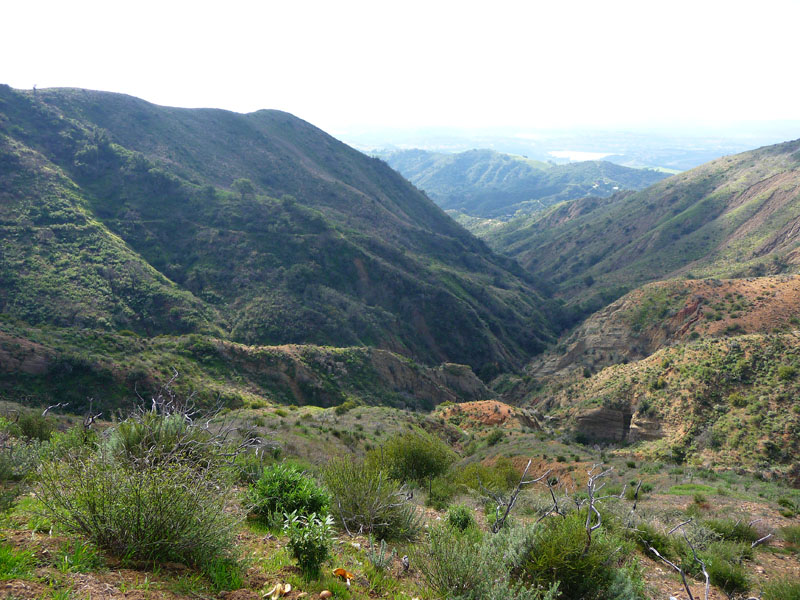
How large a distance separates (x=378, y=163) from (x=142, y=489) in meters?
103

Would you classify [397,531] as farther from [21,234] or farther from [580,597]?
[21,234]

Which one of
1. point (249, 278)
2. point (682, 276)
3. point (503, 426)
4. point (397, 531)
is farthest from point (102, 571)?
point (682, 276)

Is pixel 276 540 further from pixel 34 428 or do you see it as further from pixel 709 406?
pixel 709 406

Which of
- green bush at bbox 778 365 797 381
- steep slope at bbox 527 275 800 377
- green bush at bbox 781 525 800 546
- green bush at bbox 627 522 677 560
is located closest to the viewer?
green bush at bbox 627 522 677 560

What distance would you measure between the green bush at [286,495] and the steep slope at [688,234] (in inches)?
2146

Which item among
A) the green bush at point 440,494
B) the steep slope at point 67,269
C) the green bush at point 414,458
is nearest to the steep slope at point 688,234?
the green bush at point 414,458

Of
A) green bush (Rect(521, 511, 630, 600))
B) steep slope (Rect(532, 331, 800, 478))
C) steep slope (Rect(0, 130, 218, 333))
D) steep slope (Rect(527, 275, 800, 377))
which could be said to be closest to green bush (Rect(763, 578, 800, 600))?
green bush (Rect(521, 511, 630, 600))

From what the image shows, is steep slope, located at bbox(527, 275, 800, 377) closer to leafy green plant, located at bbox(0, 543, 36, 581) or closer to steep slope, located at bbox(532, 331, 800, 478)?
steep slope, located at bbox(532, 331, 800, 478)

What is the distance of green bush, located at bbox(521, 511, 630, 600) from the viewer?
442cm

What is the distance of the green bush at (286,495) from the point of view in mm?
5965

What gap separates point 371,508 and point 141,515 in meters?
3.23

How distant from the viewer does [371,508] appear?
20.5ft

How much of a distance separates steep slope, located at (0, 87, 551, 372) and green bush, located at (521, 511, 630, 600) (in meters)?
38.9

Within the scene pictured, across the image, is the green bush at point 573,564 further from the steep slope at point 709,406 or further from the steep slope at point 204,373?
the steep slope at point 709,406
